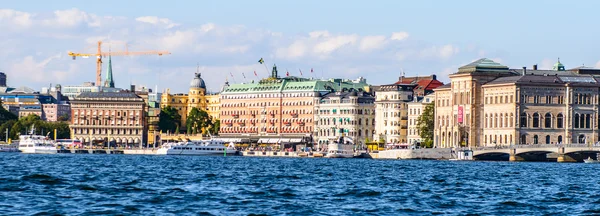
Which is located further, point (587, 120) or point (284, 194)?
point (587, 120)

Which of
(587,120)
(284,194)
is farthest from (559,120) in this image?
(284,194)

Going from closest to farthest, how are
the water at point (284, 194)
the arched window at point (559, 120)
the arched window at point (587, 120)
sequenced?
the water at point (284, 194) < the arched window at point (559, 120) < the arched window at point (587, 120)

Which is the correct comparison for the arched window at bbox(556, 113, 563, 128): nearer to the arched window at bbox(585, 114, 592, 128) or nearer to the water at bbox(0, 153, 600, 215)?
the arched window at bbox(585, 114, 592, 128)

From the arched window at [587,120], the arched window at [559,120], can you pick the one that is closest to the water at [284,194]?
the arched window at [559,120]

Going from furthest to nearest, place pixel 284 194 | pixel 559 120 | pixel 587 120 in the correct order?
pixel 587 120 < pixel 559 120 < pixel 284 194

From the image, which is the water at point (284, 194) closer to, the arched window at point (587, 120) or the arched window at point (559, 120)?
the arched window at point (559, 120)

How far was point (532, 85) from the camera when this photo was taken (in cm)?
19625

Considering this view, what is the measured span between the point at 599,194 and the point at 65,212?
3184 centimetres

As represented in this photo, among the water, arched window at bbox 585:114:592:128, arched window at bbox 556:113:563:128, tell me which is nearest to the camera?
the water

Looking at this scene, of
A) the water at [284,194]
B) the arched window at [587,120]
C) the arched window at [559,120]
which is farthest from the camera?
the arched window at [587,120]

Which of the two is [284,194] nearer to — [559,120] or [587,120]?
[559,120]

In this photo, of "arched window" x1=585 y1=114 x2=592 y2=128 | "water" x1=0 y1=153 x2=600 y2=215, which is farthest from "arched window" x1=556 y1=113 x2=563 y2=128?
"water" x1=0 y1=153 x2=600 y2=215

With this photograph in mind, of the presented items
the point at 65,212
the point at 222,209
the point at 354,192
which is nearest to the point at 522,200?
the point at 354,192

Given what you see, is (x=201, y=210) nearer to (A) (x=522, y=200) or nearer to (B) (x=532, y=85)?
(A) (x=522, y=200)
